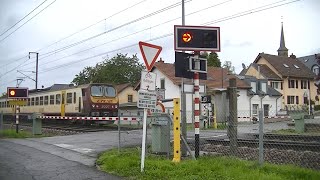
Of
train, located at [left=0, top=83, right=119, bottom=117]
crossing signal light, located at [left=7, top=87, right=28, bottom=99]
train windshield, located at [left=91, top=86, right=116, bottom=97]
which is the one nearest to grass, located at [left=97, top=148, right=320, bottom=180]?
crossing signal light, located at [left=7, top=87, right=28, bottom=99]

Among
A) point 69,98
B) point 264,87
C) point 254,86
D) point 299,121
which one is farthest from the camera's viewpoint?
point 264,87

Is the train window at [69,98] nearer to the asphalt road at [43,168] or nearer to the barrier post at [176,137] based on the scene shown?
the asphalt road at [43,168]

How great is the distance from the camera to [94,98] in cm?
2831

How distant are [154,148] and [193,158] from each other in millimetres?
2134

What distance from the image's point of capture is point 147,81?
9367 mm

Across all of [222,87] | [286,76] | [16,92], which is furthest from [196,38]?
[286,76]

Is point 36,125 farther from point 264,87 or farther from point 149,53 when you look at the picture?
point 264,87

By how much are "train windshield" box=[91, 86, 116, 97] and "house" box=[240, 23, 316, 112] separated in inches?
1417

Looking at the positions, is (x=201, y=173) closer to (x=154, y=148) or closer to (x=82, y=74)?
(x=154, y=148)

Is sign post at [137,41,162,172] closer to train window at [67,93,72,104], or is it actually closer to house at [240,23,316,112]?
train window at [67,93,72,104]

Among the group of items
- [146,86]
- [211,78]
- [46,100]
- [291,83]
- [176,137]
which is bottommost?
[176,137]

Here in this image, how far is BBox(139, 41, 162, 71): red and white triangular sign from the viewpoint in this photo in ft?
30.6

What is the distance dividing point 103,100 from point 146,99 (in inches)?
785

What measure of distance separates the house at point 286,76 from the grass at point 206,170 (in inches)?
2118
